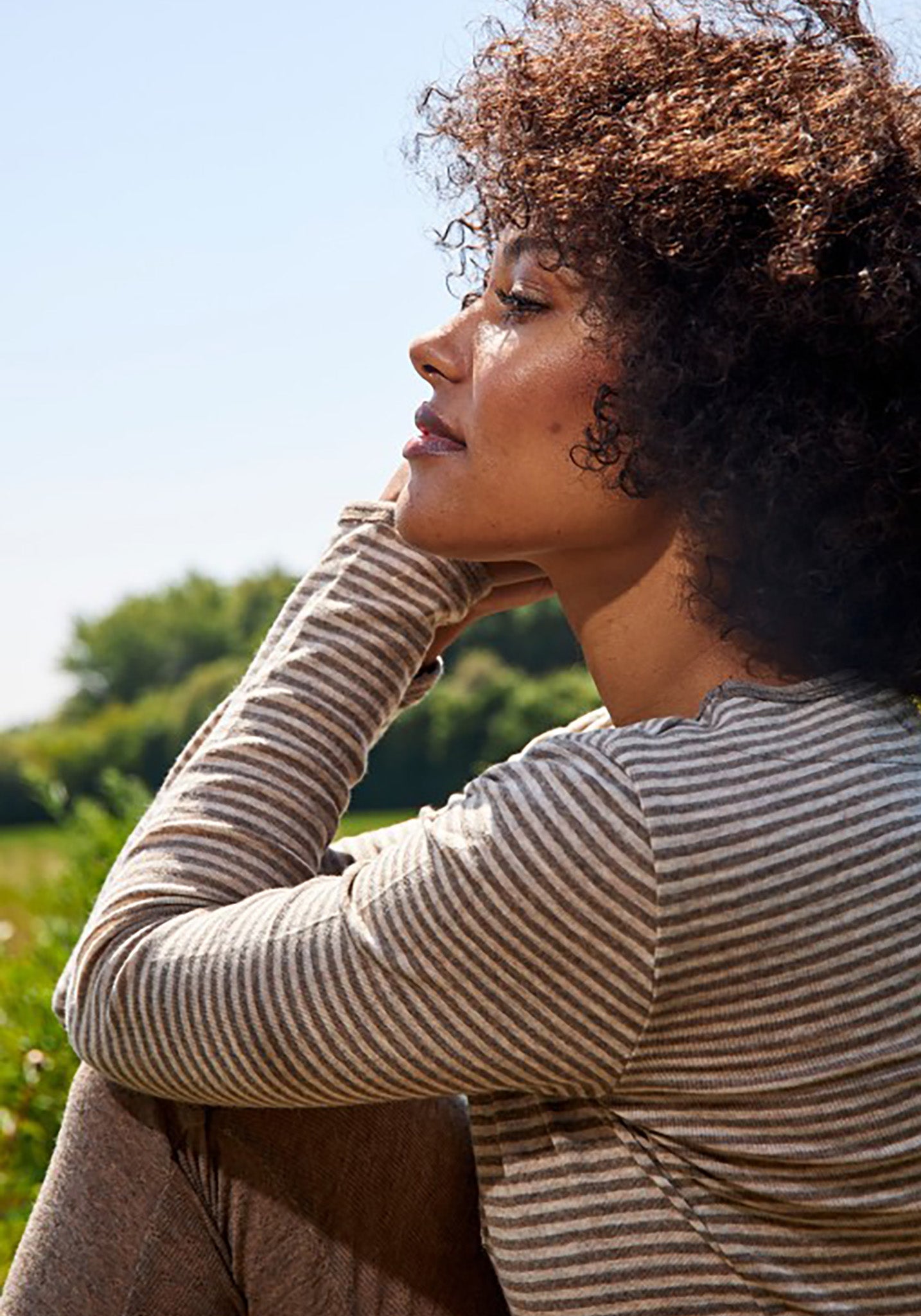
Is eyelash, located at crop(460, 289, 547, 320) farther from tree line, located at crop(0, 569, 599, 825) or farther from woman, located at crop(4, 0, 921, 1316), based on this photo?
tree line, located at crop(0, 569, 599, 825)

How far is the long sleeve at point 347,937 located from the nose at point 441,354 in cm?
40

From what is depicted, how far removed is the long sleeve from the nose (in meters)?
Result: 0.40

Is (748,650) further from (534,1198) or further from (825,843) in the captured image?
(534,1198)

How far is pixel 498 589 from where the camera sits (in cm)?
228

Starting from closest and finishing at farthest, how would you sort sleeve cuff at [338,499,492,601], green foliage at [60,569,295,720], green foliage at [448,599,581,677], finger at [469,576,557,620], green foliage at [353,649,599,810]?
sleeve cuff at [338,499,492,601] → finger at [469,576,557,620] → green foliage at [353,649,599,810] → green foliage at [448,599,581,677] → green foliage at [60,569,295,720]

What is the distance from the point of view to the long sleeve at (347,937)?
1.61m

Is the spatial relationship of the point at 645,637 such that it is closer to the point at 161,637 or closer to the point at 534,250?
the point at 534,250

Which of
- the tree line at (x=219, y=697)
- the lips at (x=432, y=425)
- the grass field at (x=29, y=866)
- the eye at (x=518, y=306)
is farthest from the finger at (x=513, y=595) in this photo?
the tree line at (x=219, y=697)

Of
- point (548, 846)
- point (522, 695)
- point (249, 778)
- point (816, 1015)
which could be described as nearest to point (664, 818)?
point (548, 846)

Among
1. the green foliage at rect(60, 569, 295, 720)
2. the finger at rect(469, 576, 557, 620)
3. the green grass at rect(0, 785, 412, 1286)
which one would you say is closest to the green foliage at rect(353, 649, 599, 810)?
the green foliage at rect(60, 569, 295, 720)

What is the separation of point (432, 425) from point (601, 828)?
64cm

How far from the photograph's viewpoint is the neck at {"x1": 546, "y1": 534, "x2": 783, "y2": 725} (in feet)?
6.38

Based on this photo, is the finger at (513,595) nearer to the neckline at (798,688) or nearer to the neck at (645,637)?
the neck at (645,637)

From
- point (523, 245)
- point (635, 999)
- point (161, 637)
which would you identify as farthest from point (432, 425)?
point (161, 637)
